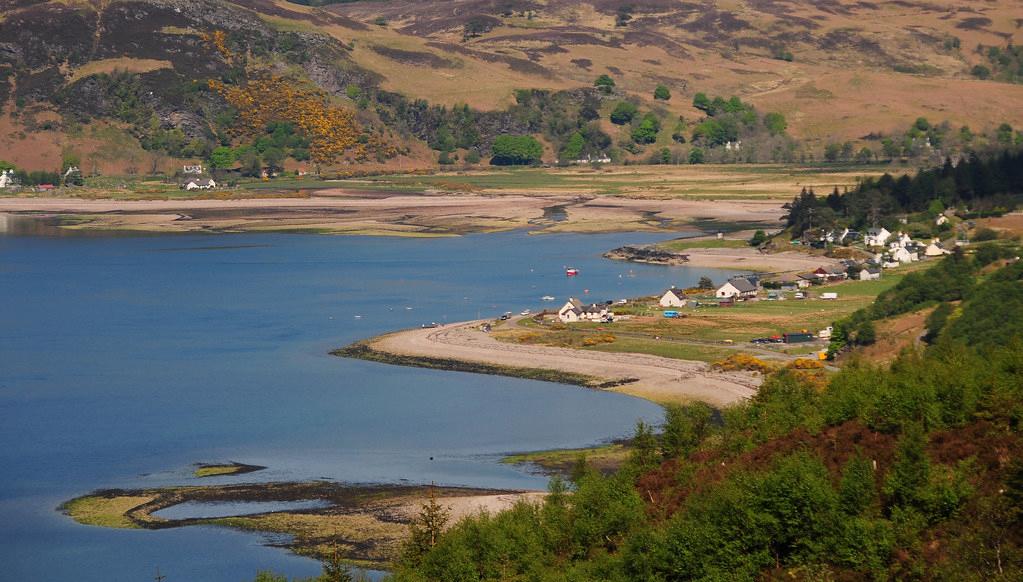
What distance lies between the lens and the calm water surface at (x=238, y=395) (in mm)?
49438

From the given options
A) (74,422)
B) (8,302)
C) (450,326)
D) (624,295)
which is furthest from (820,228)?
(74,422)

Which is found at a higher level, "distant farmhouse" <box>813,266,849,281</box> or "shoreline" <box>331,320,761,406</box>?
"distant farmhouse" <box>813,266,849,281</box>

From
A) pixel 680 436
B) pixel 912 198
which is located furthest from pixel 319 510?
pixel 912 198

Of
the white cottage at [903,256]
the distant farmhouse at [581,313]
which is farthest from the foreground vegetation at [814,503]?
the white cottage at [903,256]

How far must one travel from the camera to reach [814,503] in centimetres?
3438

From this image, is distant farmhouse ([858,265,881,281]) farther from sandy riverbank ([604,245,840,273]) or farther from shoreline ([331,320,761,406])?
shoreline ([331,320,761,406])

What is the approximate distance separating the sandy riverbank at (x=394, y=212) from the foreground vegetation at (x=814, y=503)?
110106 mm

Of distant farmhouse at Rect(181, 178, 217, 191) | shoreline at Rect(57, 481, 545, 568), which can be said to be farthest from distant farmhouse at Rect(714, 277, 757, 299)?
distant farmhouse at Rect(181, 178, 217, 191)

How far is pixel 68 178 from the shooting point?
19962cm

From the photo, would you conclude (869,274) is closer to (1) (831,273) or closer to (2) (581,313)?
(1) (831,273)

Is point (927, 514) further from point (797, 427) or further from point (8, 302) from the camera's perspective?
point (8, 302)

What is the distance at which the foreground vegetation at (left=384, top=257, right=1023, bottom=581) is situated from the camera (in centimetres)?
3281

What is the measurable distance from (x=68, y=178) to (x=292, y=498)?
156152 millimetres

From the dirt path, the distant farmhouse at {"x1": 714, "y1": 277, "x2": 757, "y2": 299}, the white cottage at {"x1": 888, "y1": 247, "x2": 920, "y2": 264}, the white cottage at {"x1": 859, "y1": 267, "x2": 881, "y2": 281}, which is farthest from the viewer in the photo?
the white cottage at {"x1": 888, "y1": 247, "x2": 920, "y2": 264}
